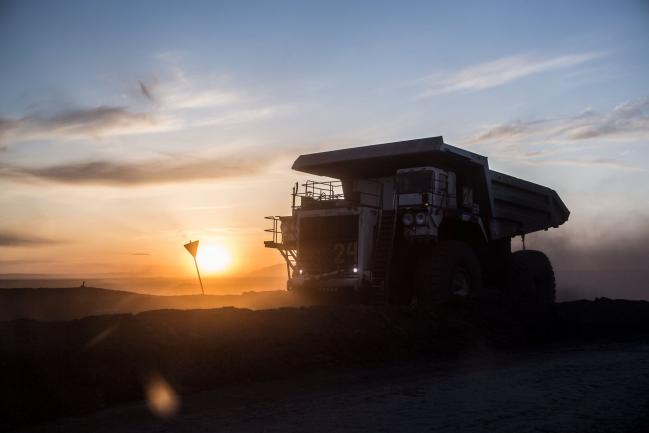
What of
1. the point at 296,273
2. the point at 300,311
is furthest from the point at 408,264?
the point at 300,311

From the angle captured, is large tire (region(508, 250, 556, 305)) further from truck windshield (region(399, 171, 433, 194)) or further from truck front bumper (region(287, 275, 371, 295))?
truck front bumper (region(287, 275, 371, 295))

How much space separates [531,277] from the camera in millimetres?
18938

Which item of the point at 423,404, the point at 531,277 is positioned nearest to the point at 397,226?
the point at 531,277

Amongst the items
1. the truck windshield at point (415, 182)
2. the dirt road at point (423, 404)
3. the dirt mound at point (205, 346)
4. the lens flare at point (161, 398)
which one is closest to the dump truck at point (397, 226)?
the truck windshield at point (415, 182)

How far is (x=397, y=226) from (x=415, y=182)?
1.06 metres

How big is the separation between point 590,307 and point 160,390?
11.5 meters

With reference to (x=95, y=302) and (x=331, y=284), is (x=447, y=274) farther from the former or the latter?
(x=95, y=302)

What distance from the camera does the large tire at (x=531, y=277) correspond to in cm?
1847

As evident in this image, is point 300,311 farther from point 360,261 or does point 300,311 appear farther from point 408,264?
point 408,264

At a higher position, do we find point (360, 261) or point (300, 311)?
point (360, 261)

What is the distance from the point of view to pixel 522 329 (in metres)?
14.1

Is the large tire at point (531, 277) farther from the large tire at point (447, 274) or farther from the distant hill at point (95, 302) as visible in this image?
the distant hill at point (95, 302)

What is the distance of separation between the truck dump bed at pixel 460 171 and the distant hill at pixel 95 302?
351 cm

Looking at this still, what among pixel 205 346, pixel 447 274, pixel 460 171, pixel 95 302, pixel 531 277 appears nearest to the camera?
pixel 205 346
